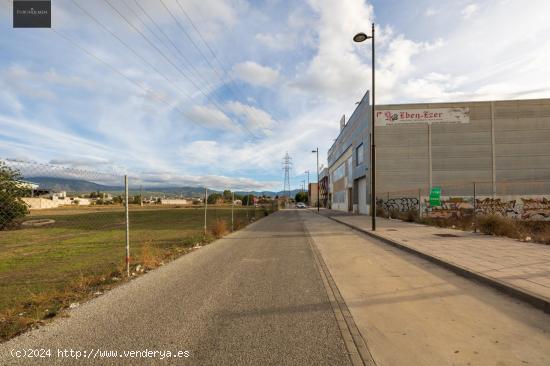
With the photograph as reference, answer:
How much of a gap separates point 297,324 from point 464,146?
38.1 metres

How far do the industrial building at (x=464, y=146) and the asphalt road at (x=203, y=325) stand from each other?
103 ft

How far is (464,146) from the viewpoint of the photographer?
3606 centimetres

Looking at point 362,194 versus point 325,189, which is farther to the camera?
point 325,189

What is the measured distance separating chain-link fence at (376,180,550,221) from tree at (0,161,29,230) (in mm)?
27715

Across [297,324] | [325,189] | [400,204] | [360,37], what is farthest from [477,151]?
[325,189]

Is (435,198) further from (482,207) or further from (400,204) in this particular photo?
(482,207)

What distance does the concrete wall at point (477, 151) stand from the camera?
35250 millimetres

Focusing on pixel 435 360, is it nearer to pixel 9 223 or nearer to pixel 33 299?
pixel 33 299

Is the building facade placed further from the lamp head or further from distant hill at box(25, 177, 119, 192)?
distant hill at box(25, 177, 119, 192)

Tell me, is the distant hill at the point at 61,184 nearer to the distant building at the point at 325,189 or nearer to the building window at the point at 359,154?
the building window at the point at 359,154

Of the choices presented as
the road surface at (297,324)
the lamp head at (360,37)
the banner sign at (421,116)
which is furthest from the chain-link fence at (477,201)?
the road surface at (297,324)

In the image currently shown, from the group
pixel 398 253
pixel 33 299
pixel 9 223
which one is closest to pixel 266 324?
pixel 33 299

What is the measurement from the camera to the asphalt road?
11.7ft

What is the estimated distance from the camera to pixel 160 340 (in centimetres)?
398
